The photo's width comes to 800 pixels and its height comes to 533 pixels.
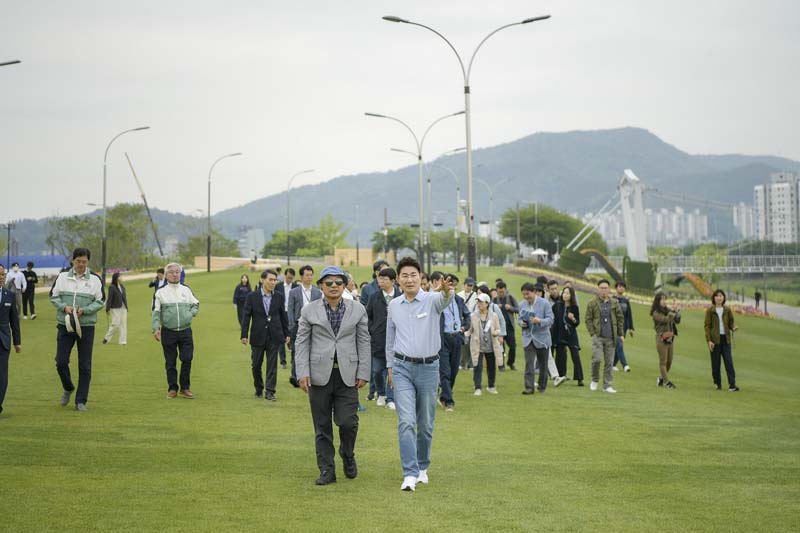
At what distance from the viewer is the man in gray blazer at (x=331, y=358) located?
9070 millimetres

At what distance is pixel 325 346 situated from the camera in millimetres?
9102

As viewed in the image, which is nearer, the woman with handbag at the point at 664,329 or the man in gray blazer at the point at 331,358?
the man in gray blazer at the point at 331,358

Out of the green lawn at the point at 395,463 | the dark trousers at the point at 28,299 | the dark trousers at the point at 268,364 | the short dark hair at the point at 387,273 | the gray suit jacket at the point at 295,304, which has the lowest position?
the green lawn at the point at 395,463

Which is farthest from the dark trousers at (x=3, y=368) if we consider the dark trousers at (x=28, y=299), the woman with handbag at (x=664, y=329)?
the dark trousers at (x=28, y=299)

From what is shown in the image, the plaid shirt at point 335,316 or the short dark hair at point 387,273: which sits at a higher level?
the short dark hair at point 387,273

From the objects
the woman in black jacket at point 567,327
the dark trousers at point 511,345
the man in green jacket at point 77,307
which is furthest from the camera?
the dark trousers at point 511,345

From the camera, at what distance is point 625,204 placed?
10588 cm

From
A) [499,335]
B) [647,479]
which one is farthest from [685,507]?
[499,335]

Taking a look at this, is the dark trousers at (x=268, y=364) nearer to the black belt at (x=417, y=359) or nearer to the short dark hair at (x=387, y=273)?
the short dark hair at (x=387, y=273)

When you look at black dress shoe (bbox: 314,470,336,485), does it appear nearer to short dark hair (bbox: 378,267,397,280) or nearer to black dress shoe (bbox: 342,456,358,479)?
black dress shoe (bbox: 342,456,358,479)

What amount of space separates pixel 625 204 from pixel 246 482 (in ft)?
331

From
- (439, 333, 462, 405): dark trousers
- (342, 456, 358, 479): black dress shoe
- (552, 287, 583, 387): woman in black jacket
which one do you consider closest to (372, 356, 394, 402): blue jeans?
(439, 333, 462, 405): dark trousers

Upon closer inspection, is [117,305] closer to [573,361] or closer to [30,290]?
[30,290]

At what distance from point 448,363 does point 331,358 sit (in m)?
5.99
